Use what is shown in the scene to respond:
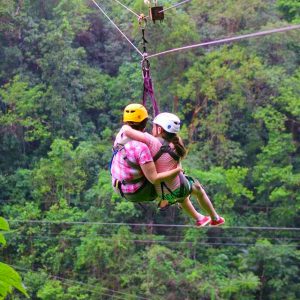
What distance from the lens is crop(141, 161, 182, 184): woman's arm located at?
2117 mm

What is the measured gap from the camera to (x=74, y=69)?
13.0 m

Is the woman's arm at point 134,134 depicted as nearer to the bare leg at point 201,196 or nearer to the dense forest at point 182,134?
the bare leg at point 201,196

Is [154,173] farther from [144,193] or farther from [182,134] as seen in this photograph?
[182,134]

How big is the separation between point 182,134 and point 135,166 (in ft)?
33.9

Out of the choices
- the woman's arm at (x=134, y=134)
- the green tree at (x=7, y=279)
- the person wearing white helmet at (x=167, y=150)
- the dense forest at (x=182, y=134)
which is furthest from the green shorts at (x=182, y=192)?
the dense forest at (x=182, y=134)

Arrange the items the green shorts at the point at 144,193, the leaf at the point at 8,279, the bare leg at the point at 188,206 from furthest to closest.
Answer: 1. the bare leg at the point at 188,206
2. the green shorts at the point at 144,193
3. the leaf at the point at 8,279

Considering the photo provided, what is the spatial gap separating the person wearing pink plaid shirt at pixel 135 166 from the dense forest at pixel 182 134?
28.1 feet

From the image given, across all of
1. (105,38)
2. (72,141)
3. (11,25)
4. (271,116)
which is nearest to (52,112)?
(72,141)

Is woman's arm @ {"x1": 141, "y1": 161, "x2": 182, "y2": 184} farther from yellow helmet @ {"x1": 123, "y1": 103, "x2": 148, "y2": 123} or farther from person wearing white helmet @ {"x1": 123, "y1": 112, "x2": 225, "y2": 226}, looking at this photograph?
yellow helmet @ {"x1": 123, "y1": 103, "x2": 148, "y2": 123}

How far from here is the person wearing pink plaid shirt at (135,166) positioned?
2121 mm

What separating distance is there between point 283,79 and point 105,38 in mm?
3938

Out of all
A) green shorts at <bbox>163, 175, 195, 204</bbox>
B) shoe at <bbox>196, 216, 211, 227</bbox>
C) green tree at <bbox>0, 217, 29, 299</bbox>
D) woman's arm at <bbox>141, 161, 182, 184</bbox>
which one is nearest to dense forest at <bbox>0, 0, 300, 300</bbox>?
shoe at <bbox>196, 216, 211, 227</bbox>

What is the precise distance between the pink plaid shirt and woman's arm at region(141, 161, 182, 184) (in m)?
0.01

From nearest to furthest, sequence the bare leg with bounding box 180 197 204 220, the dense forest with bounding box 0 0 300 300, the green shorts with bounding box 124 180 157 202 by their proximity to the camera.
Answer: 1. the green shorts with bounding box 124 180 157 202
2. the bare leg with bounding box 180 197 204 220
3. the dense forest with bounding box 0 0 300 300
